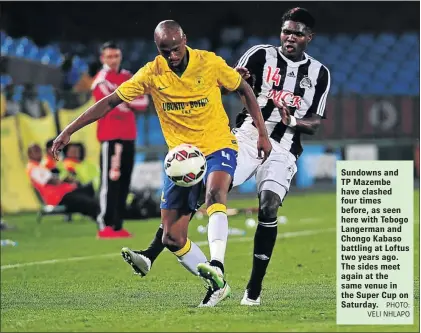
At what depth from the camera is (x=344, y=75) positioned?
84.9 feet

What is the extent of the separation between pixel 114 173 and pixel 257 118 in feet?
19.1

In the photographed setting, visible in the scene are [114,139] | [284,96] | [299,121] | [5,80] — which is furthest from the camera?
[5,80]

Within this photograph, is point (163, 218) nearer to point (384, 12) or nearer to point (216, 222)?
point (216, 222)

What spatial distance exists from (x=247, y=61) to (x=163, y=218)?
152cm

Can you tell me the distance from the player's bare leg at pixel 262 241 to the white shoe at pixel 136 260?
76cm

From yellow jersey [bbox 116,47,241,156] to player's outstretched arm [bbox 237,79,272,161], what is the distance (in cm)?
9

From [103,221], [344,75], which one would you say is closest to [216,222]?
[103,221]

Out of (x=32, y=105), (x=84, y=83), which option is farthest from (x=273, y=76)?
(x=84, y=83)

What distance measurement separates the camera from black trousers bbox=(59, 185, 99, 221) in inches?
604

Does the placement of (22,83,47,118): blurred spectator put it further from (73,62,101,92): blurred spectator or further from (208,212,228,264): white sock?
(208,212,228,264): white sock

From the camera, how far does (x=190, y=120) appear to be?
25.2 ft

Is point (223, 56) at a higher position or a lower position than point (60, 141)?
higher

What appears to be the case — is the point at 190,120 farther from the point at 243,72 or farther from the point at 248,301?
the point at 248,301

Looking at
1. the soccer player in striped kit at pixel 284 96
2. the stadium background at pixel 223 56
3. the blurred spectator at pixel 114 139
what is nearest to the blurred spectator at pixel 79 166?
the stadium background at pixel 223 56
